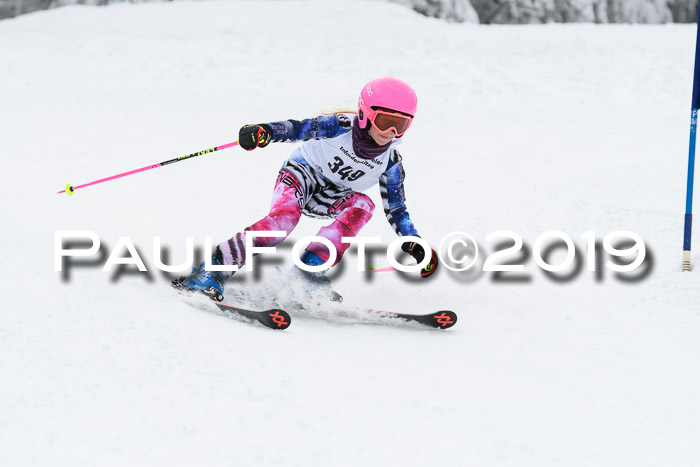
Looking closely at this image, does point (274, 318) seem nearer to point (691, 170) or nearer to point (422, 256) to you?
point (422, 256)

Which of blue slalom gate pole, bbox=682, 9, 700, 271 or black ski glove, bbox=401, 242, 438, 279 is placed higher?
blue slalom gate pole, bbox=682, 9, 700, 271

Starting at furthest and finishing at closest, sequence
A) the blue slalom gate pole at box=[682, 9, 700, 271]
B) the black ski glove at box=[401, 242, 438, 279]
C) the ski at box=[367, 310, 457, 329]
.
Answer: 1. the blue slalom gate pole at box=[682, 9, 700, 271]
2. the black ski glove at box=[401, 242, 438, 279]
3. the ski at box=[367, 310, 457, 329]

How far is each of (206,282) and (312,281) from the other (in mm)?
657

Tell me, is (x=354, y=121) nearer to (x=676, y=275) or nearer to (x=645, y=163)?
(x=676, y=275)

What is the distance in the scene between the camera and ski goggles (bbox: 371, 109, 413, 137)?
404 centimetres

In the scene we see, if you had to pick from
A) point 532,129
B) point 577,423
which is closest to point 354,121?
point 577,423

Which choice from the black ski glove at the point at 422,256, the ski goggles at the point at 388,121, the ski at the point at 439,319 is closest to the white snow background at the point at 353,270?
the ski at the point at 439,319

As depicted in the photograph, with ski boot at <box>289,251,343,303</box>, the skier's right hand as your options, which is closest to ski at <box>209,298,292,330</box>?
ski boot at <box>289,251,343,303</box>

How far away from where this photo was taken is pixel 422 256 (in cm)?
446

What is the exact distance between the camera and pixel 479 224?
22.1 feet

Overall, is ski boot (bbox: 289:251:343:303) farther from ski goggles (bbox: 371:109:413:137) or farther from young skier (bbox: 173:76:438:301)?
ski goggles (bbox: 371:109:413:137)

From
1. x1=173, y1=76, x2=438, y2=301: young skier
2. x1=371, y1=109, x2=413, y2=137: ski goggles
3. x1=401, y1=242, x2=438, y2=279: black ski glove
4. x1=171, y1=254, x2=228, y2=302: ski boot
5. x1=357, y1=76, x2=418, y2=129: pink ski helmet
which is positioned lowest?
x1=171, y1=254, x2=228, y2=302: ski boot

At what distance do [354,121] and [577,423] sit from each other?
2227 millimetres

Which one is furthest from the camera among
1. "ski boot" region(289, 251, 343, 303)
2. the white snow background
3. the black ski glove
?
the black ski glove
